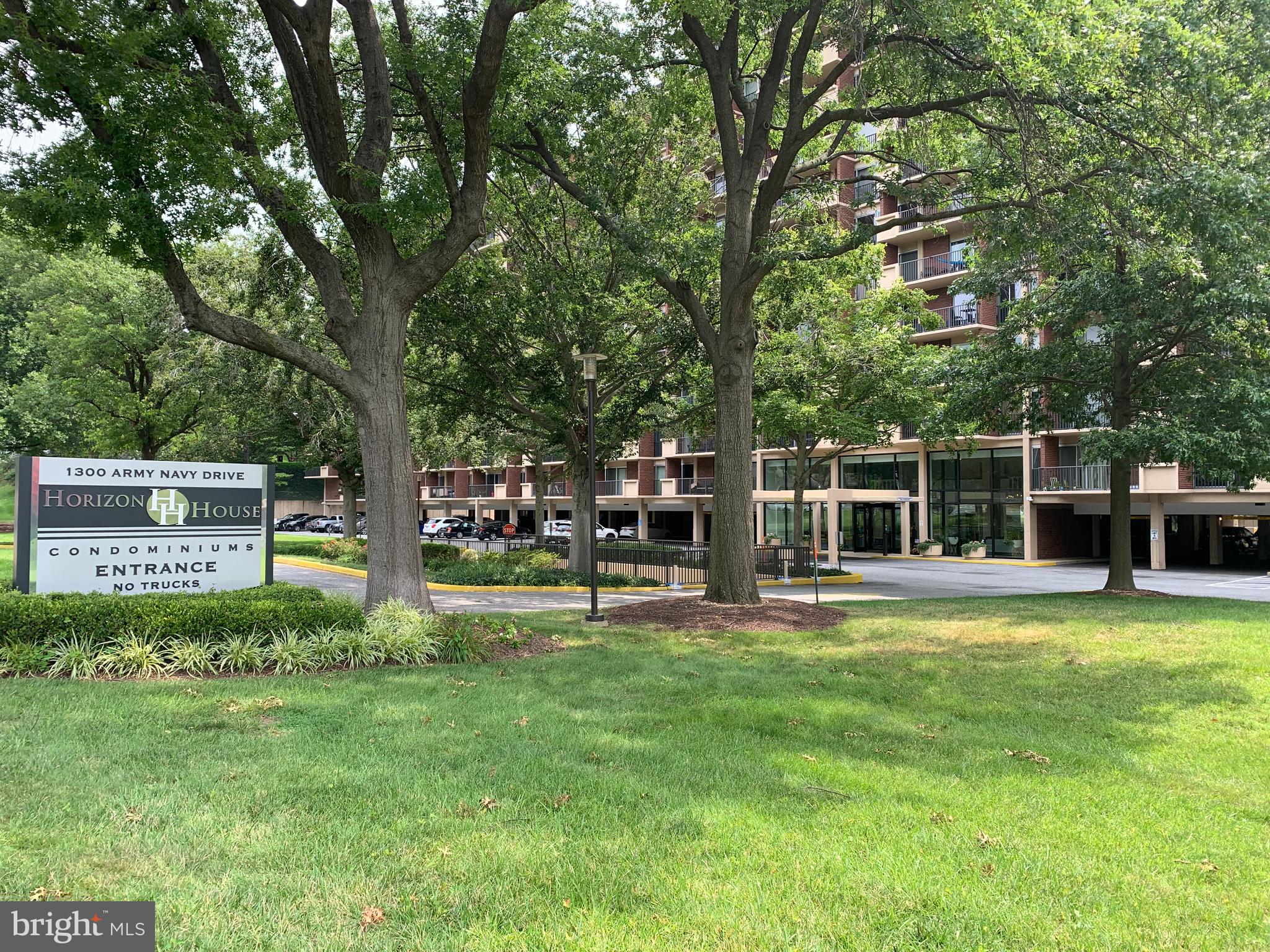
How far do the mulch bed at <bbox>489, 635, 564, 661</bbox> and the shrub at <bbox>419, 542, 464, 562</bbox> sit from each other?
15340 millimetres

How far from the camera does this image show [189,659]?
8.15m

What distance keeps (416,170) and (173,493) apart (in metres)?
6.55

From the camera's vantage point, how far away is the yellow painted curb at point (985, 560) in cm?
3416

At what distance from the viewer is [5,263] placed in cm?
4022

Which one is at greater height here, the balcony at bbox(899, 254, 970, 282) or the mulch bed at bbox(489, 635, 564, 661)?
the balcony at bbox(899, 254, 970, 282)

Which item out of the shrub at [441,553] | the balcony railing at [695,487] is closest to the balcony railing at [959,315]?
the balcony railing at [695,487]

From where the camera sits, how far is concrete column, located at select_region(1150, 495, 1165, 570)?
103ft

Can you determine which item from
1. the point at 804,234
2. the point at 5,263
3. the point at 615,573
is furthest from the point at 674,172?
the point at 5,263

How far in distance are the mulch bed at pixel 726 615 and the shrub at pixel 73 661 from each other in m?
7.08

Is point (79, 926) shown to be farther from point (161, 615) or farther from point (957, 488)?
point (957, 488)

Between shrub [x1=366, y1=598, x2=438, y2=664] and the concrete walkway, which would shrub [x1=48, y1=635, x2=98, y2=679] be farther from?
the concrete walkway

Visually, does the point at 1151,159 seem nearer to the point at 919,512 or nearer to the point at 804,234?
the point at 804,234

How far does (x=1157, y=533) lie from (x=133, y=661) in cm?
3490

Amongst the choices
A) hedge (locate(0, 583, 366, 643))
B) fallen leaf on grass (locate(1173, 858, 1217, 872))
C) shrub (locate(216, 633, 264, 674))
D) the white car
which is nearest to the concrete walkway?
hedge (locate(0, 583, 366, 643))
